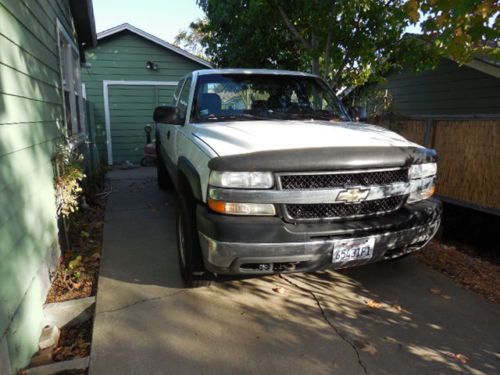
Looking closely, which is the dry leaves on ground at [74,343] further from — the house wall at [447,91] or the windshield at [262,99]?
the house wall at [447,91]

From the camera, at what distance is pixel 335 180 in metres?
2.69

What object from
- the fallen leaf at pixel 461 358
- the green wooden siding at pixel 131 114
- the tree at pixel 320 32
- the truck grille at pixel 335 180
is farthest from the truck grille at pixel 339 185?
the green wooden siding at pixel 131 114

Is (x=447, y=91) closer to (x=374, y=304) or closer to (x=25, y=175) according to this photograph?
(x=374, y=304)

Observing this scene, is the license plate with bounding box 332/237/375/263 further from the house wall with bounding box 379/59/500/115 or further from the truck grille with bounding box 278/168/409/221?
the house wall with bounding box 379/59/500/115

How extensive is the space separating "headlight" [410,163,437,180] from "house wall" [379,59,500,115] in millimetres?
5528

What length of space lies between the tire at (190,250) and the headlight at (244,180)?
620 mm

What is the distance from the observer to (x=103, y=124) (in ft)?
36.0

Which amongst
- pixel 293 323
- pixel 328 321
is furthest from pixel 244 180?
pixel 328 321

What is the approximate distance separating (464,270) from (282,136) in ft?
8.37

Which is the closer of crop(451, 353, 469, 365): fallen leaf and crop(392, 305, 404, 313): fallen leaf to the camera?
crop(451, 353, 469, 365): fallen leaf

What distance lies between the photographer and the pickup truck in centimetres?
253

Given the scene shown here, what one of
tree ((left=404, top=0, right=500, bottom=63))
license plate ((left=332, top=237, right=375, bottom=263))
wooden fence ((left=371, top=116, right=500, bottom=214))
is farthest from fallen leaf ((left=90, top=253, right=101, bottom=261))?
wooden fence ((left=371, top=116, right=500, bottom=214))

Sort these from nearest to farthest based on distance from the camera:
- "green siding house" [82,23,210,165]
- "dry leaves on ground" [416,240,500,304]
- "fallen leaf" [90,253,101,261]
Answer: "dry leaves on ground" [416,240,500,304] < "fallen leaf" [90,253,101,261] < "green siding house" [82,23,210,165]

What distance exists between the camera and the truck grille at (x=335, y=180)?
8.52ft
